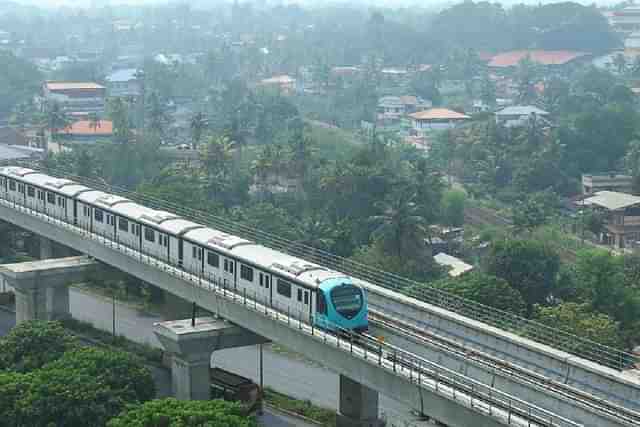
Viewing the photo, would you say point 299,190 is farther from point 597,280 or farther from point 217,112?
point 217,112

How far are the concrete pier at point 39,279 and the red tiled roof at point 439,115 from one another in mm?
99872

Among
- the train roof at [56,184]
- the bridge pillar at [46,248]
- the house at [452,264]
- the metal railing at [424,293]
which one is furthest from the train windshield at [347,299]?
the bridge pillar at [46,248]

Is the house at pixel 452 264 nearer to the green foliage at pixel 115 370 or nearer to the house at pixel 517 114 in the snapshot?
the green foliage at pixel 115 370

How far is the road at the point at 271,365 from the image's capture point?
63119 mm

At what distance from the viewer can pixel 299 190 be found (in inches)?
4601

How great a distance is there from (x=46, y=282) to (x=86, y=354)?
16.7 m

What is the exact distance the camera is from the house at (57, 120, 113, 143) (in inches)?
6009

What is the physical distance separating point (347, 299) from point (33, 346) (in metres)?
16.9

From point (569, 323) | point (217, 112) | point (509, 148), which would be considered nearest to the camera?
point (569, 323)

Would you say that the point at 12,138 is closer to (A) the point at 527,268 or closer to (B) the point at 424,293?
(A) the point at 527,268

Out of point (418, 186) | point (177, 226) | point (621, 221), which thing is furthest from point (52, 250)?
point (621, 221)

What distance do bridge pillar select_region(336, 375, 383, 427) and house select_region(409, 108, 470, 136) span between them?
11186cm

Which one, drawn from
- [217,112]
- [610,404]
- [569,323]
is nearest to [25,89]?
[217,112]

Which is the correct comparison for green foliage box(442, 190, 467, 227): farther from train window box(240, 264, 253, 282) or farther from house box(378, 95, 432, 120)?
house box(378, 95, 432, 120)
